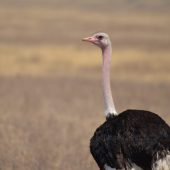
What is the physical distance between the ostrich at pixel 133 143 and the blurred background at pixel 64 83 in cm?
196

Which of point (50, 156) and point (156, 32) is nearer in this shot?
point (50, 156)

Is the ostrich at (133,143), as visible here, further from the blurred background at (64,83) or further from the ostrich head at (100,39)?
the blurred background at (64,83)

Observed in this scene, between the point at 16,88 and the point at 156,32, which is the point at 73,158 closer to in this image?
the point at 16,88

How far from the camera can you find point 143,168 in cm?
766

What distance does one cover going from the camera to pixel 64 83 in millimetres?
22516

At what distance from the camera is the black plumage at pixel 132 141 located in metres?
7.59

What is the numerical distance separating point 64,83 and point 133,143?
587 inches

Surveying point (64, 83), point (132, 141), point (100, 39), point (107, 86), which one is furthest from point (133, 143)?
point (64, 83)

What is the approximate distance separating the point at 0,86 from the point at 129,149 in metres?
12.5

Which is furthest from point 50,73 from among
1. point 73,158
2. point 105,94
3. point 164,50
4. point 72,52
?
point 105,94

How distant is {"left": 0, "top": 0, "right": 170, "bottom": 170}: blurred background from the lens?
11344 mm

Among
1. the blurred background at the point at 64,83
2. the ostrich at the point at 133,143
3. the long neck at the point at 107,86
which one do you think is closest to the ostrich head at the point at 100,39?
the long neck at the point at 107,86

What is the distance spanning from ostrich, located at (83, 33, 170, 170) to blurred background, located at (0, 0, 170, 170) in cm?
196

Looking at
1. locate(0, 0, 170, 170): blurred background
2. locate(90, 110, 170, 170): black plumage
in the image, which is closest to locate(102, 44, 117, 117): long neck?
locate(90, 110, 170, 170): black plumage
